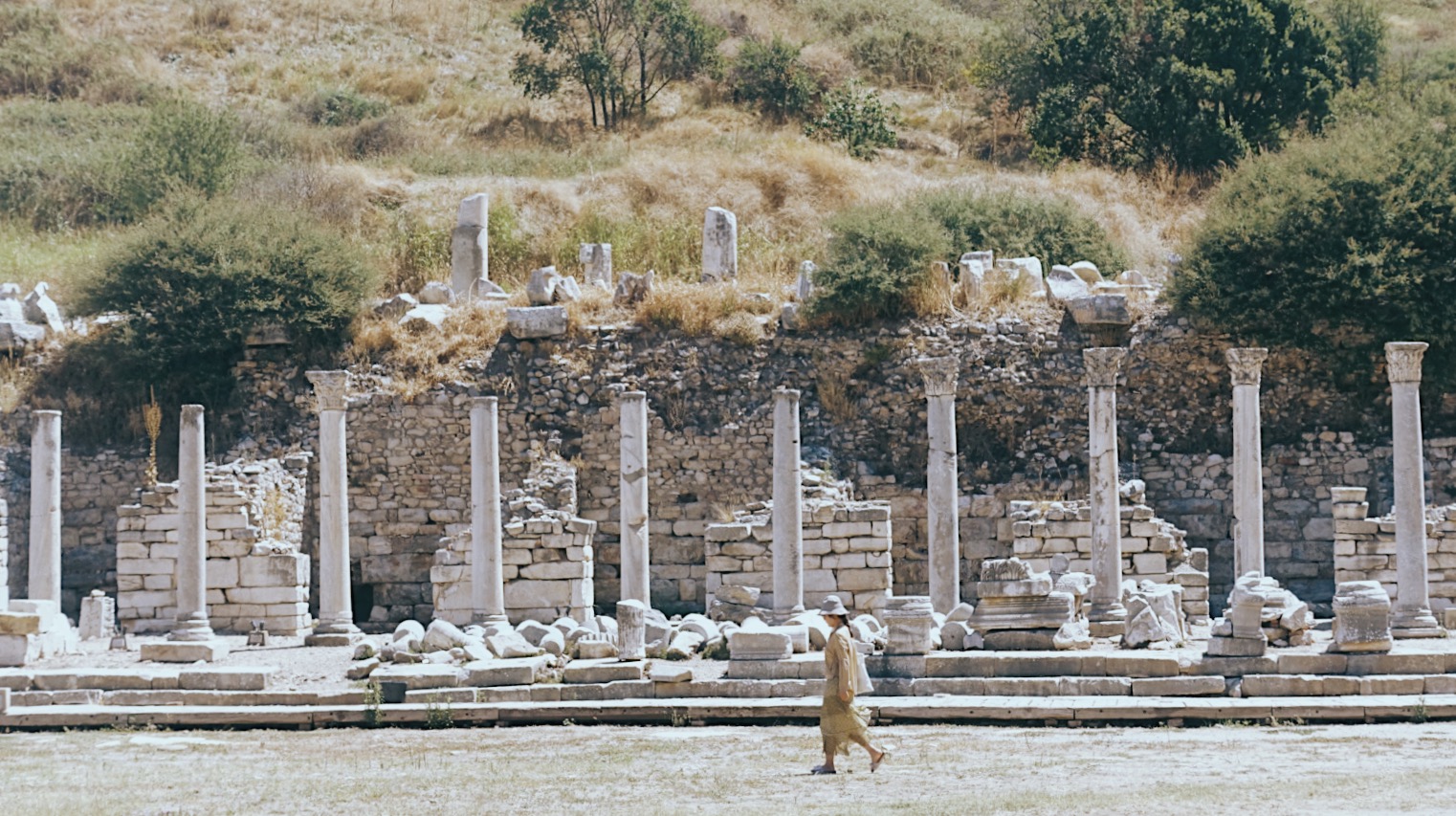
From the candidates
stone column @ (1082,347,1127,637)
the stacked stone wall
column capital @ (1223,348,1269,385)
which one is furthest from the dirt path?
the stacked stone wall

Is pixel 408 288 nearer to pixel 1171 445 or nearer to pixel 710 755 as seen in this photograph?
pixel 1171 445

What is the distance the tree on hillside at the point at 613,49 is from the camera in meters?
55.1

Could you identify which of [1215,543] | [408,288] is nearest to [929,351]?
[1215,543]

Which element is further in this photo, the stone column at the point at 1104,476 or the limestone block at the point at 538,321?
the limestone block at the point at 538,321

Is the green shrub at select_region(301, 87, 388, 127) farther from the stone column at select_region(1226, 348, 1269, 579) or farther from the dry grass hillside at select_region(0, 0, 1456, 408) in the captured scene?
the stone column at select_region(1226, 348, 1269, 579)

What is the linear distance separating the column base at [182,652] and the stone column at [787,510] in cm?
701

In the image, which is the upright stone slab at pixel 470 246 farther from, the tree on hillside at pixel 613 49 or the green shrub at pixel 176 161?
the tree on hillside at pixel 613 49

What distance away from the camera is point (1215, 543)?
1277 inches

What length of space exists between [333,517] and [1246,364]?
40.3 ft

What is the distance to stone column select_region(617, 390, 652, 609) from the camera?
2930cm

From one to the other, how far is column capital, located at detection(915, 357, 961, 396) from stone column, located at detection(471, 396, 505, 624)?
5.75m

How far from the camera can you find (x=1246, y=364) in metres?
28.5

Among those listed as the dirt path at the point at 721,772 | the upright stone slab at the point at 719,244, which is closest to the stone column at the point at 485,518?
the dirt path at the point at 721,772

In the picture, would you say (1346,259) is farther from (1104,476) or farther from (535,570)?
(535,570)
